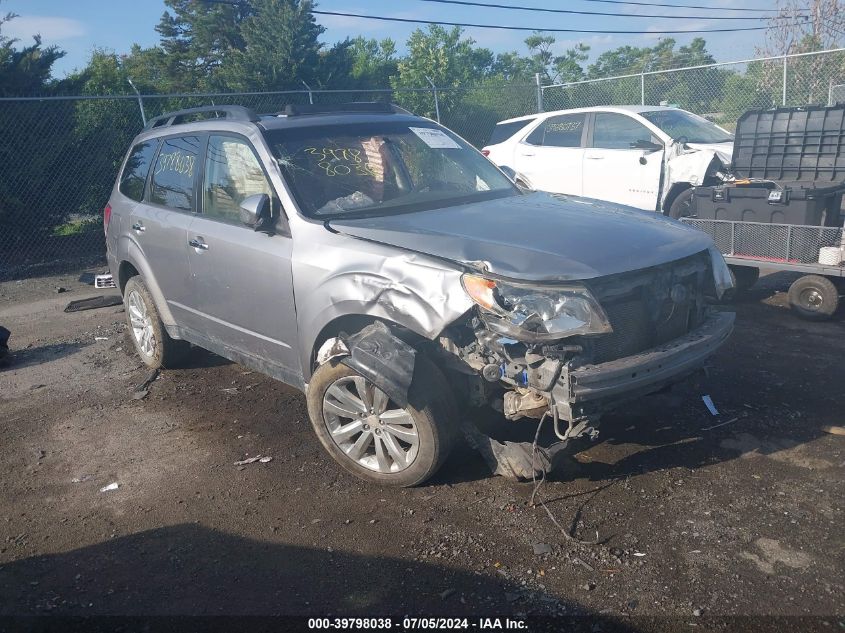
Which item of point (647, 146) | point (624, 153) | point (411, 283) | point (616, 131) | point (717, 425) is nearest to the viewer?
point (411, 283)

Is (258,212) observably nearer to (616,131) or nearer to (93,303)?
(93,303)

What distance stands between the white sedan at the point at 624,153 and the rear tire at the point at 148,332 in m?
4.60

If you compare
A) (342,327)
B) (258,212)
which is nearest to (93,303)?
(258,212)

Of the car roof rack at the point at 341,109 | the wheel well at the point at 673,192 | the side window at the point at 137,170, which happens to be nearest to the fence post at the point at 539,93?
the wheel well at the point at 673,192

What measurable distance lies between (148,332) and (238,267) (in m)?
1.89

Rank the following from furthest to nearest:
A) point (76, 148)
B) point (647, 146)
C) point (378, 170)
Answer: point (76, 148)
point (647, 146)
point (378, 170)

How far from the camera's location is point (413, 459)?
12.8 feet

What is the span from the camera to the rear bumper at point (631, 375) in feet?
11.2

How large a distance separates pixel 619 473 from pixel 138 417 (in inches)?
134

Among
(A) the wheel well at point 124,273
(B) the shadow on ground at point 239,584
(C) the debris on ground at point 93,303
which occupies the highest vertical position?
(A) the wheel well at point 124,273

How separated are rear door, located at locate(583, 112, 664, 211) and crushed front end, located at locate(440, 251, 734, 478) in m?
5.74

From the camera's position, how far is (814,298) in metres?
6.65

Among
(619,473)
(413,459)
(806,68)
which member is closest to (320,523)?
(413,459)

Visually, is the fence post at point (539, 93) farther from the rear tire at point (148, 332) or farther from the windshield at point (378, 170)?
the rear tire at point (148, 332)
